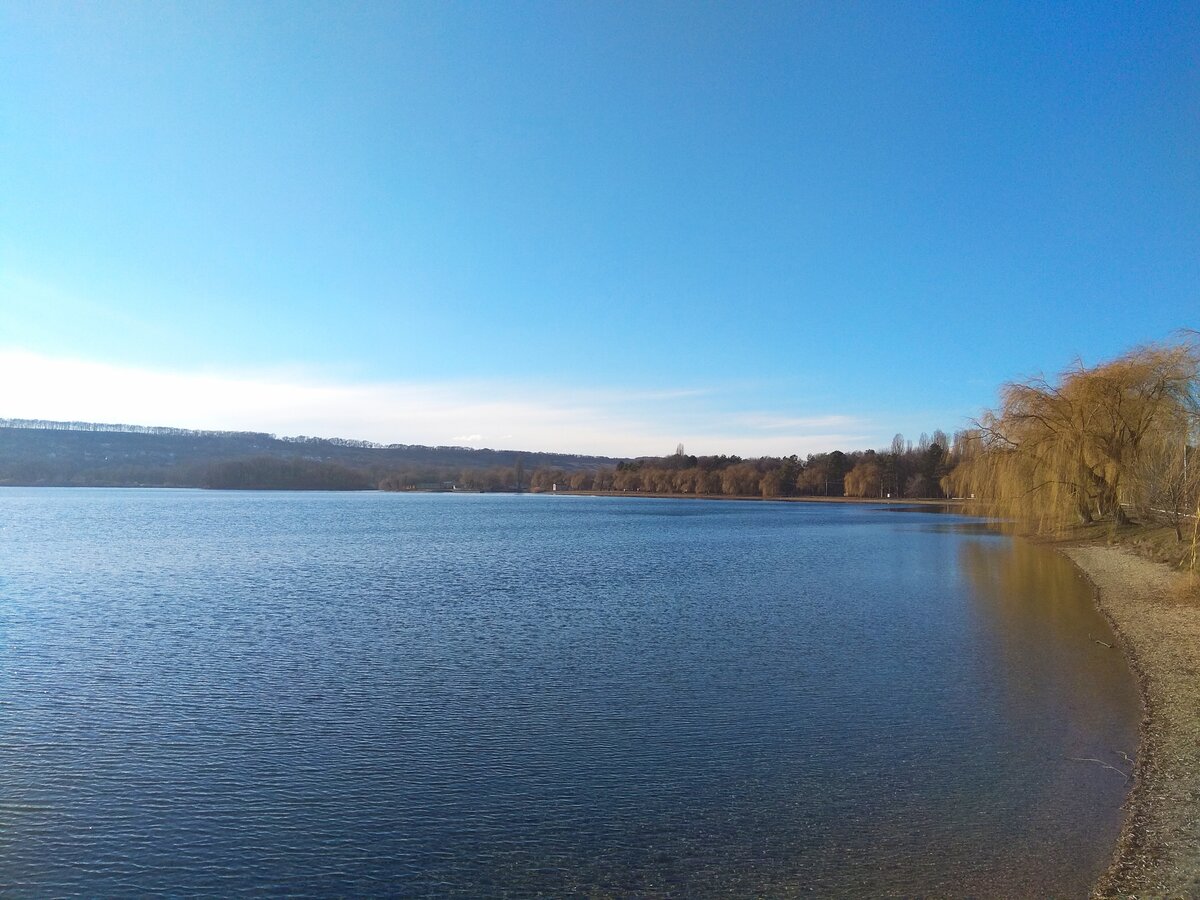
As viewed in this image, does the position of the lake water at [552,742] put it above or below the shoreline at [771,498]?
below

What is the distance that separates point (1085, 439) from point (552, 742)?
27.1m

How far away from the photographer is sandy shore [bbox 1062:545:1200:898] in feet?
18.1

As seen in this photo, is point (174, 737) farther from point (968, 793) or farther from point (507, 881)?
point (968, 793)

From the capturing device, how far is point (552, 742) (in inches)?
335

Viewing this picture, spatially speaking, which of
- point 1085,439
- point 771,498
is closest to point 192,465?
point 771,498

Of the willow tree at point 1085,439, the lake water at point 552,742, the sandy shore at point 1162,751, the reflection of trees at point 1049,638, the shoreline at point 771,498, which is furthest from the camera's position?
the shoreline at point 771,498

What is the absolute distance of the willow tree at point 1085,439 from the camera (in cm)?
2625

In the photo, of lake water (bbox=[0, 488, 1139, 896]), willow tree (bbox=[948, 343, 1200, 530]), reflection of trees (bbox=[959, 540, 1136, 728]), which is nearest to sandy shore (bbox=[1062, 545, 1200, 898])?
lake water (bbox=[0, 488, 1139, 896])

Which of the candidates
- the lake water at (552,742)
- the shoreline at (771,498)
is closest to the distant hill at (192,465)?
the shoreline at (771,498)

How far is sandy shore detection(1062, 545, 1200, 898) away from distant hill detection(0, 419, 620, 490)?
119 m

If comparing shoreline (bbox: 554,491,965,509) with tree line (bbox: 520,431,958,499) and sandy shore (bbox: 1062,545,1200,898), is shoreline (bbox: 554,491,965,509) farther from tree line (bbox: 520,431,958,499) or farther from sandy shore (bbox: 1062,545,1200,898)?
sandy shore (bbox: 1062,545,1200,898)

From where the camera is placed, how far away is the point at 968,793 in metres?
7.24

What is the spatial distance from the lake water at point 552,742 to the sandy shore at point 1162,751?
23 cm

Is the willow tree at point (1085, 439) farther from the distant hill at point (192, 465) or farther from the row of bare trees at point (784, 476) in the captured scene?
the distant hill at point (192, 465)
